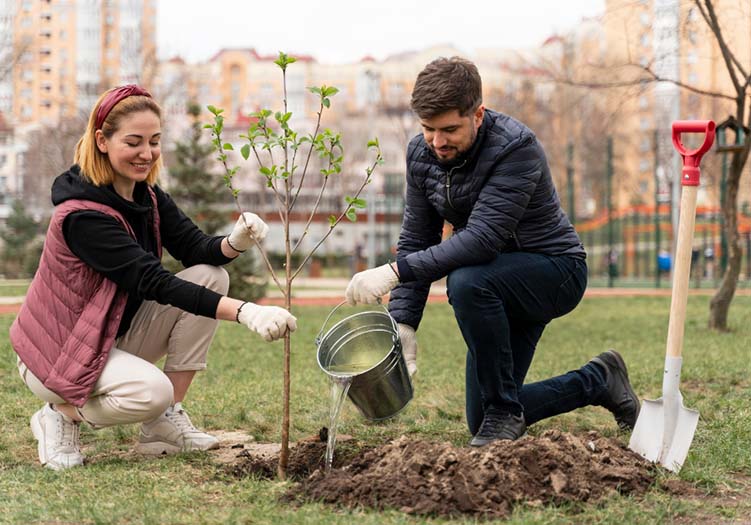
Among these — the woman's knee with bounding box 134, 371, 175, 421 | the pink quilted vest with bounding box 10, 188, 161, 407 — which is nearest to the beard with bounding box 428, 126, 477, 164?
the pink quilted vest with bounding box 10, 188, 161, 407

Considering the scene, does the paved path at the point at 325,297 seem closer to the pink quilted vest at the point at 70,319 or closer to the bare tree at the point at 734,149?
the bare tree at the point at 734,149

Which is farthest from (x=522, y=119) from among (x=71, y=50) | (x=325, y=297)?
(x=71, y=50)

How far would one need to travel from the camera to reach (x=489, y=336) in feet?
11.4

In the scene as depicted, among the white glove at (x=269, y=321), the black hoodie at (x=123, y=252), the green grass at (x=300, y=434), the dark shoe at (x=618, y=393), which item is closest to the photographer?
the green grass at (x=300, y=434)

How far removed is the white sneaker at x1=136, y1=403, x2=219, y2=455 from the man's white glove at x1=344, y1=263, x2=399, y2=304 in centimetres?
97

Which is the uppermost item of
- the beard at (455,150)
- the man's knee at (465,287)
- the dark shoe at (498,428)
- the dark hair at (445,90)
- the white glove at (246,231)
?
the dark hair at (445,90)

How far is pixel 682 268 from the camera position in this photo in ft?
10.7

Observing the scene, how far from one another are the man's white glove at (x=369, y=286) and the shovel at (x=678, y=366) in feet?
3.10

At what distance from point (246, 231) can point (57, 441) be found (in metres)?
1.04

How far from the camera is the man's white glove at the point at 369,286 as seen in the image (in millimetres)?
3258

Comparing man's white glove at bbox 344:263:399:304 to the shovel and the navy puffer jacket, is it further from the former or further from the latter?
the shovel

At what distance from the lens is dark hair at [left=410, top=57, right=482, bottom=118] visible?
129 inches

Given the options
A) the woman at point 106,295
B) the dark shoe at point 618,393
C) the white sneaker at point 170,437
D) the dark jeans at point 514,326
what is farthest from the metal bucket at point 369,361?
the dark shoe at point 618,393

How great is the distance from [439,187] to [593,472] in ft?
3.82
